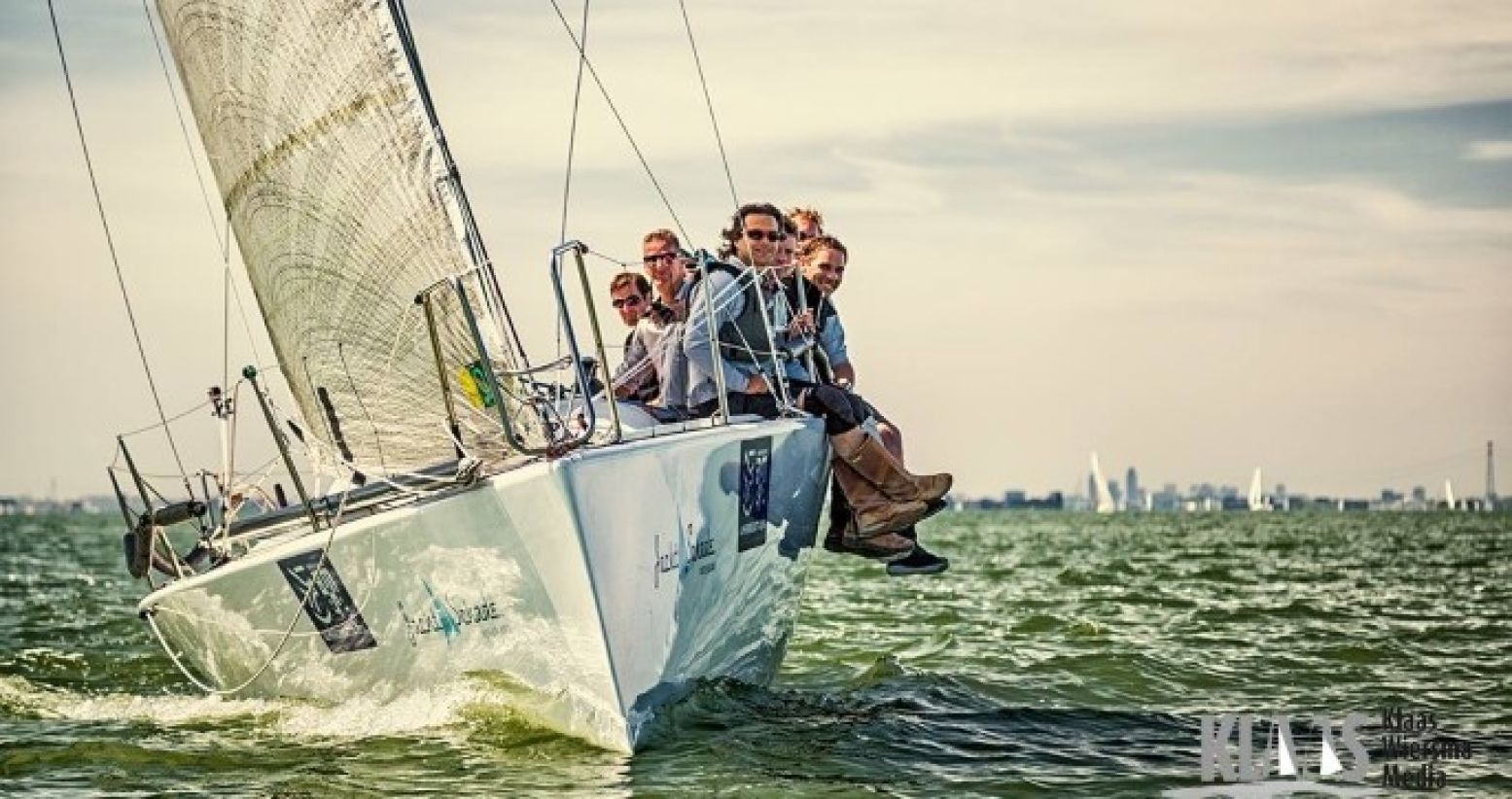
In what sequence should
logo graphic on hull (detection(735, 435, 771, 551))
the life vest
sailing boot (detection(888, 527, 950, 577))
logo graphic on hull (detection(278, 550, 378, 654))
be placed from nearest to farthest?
logo graphic on hull (detection(278, 550, 378, 654))
logo graphic on hull (detection(735, 435, 771, 551))
the life vest
sailing boot (detection(888, 527, 950, 577))

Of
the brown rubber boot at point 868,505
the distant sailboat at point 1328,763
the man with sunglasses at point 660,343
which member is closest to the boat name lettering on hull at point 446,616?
the man with sunglasses at point 660,343

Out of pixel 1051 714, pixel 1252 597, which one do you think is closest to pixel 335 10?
pixel 1051 714

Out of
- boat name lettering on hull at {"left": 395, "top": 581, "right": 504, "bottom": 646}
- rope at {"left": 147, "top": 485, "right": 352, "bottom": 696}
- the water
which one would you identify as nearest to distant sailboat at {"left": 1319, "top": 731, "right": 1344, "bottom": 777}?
the water

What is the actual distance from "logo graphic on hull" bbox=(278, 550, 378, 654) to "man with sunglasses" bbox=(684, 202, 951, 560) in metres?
1.81

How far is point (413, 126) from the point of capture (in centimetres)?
952

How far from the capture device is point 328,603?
962 centimetres

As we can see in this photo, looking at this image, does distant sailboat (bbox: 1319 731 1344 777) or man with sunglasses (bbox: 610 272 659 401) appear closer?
distant sailboat (bbox: 1319 731 1344 777)

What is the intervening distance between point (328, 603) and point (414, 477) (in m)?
0.70

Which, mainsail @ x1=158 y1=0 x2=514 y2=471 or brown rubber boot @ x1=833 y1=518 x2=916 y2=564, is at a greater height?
mainsail @ x1=158 y1=0 x2=514 y2=471

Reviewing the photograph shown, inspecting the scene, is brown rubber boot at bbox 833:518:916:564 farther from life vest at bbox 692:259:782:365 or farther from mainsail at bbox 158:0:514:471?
mainsail at bbox 158:0:514:471

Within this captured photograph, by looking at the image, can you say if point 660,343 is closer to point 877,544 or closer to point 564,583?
point 877,544

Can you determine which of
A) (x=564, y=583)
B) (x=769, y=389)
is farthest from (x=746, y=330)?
(x=564, y=583)

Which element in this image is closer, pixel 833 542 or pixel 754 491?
pixel 754 491

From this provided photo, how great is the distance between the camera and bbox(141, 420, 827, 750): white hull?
8562mm
